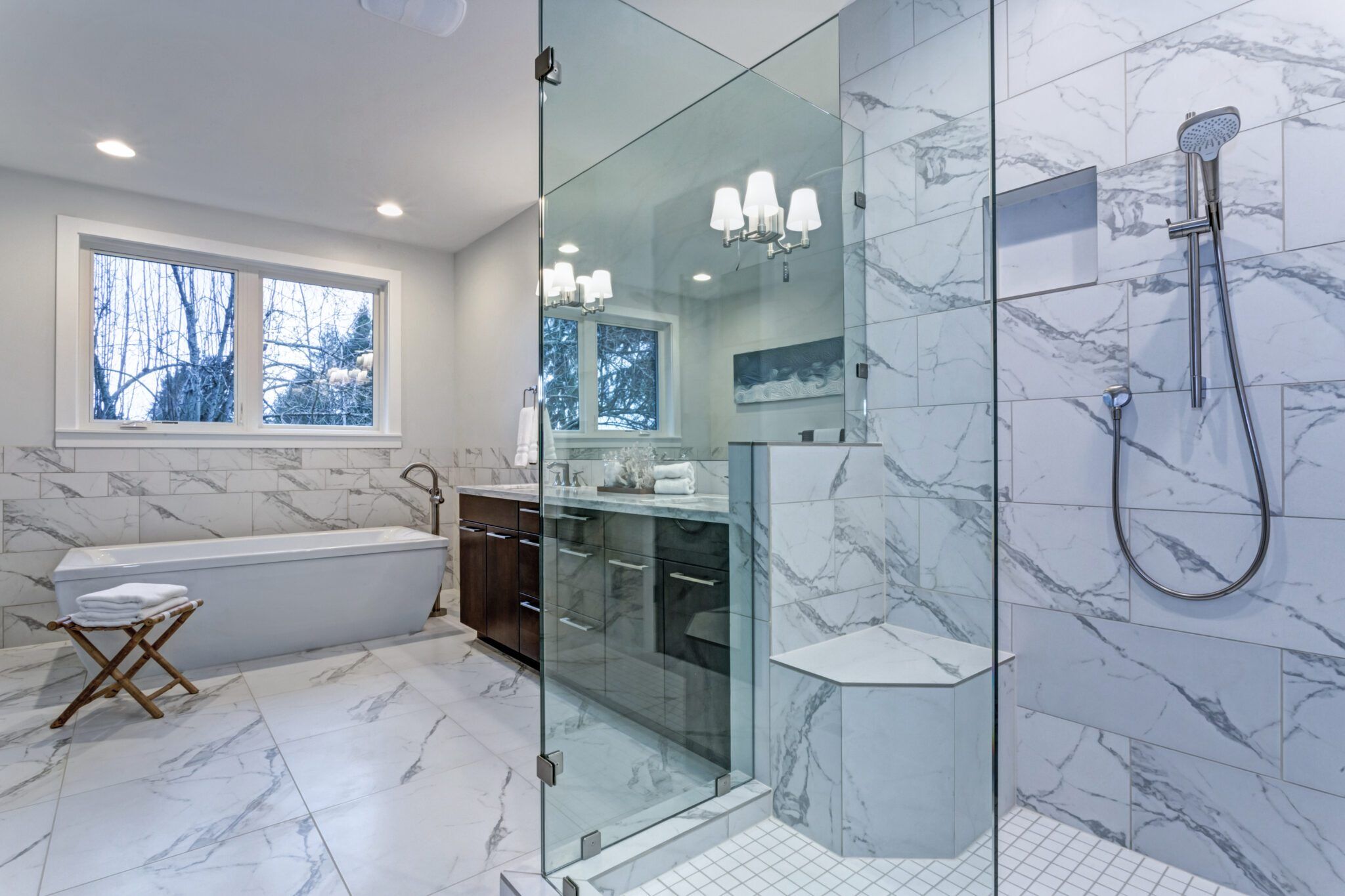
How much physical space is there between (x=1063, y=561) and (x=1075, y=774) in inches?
23.0

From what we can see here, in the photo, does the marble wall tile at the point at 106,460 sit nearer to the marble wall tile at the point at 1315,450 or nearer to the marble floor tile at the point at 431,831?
the marble floor tile at the point at 431,831

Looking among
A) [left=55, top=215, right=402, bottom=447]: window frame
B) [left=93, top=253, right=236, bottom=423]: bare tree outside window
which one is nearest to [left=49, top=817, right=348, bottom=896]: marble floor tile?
[left=55, top=215, right=402, bottom=447]: window frame

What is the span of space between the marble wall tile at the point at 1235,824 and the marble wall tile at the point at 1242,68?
5.05 feet

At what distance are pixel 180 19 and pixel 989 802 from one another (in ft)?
11.7

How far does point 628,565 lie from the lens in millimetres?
1643

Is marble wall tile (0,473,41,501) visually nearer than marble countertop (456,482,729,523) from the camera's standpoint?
No

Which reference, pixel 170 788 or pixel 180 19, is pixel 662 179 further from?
pixel 170 788

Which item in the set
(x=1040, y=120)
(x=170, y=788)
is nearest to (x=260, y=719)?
(x=170, y=788)

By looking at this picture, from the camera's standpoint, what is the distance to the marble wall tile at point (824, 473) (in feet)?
5.05

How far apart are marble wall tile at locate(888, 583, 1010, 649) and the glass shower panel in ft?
1.41

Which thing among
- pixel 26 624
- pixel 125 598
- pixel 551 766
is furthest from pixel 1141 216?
pixel 26 624

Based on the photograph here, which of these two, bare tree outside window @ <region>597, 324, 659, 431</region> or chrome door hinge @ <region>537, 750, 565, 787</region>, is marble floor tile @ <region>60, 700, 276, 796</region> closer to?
chrome door hinge @ <region>537, 750, 565, 787</region>

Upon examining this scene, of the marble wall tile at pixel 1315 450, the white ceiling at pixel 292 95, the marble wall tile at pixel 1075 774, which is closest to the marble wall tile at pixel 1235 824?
the marble wall tile at pixel 1075 774

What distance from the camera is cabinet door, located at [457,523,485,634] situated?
11.9 ft
